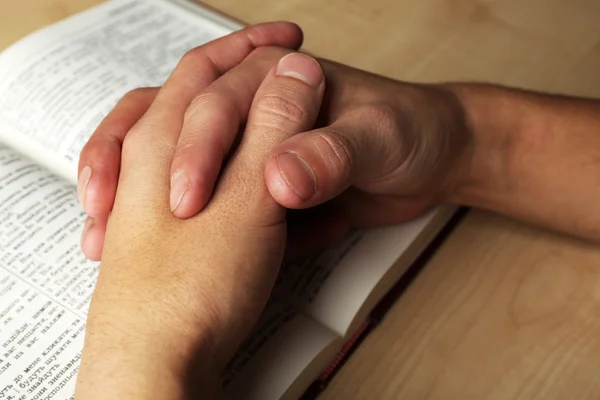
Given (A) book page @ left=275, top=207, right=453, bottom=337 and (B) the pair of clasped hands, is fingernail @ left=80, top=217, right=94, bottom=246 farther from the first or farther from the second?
(A) book page @ left=275, top=207, right=453, bottom=337

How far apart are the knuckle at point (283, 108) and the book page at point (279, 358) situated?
0.54 feet

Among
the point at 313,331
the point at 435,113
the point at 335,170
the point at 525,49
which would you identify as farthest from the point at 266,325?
the point at 525,49

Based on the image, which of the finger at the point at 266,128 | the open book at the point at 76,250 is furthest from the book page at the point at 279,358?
the finger at the point at 266,128

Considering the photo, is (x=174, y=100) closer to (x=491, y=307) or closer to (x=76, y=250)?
(x=76, y=250)

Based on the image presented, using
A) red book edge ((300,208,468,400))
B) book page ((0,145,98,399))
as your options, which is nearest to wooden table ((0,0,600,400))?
red book edge ((300,208,468,400))

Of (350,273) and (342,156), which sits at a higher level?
(342,156)

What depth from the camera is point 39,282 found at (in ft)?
1.87

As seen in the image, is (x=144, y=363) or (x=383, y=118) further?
(x=383, y=118)

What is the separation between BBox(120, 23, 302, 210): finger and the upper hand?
0.03 metres

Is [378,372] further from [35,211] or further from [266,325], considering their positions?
[35,211]

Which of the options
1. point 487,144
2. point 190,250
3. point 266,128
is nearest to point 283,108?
point 266,128

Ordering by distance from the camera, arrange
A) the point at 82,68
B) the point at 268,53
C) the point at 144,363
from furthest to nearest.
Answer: the point at 82,68 → the point at 268,53 → the point at 144,363

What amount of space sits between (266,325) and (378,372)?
10 cm

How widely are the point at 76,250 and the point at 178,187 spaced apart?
17 centimetres
